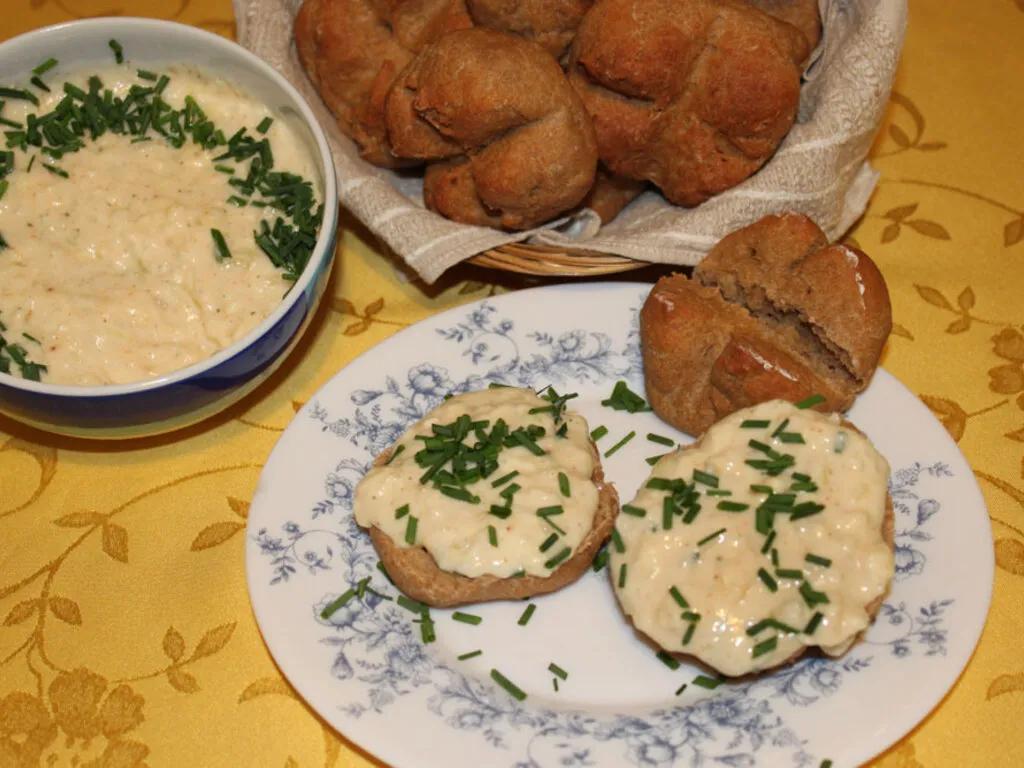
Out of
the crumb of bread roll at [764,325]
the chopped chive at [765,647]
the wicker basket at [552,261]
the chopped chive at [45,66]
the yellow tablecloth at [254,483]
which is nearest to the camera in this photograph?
the chopped chive at [765,647]

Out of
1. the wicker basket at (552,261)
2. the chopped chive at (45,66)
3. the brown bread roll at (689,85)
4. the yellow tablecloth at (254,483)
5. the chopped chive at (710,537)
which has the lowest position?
the yellow tablecloth at (254,483)

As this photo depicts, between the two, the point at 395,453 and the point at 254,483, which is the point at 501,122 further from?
the point at 254,483

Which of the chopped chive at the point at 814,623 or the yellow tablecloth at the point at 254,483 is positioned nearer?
the chopped chive at the point at 814,623

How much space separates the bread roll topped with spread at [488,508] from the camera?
2.59 metres

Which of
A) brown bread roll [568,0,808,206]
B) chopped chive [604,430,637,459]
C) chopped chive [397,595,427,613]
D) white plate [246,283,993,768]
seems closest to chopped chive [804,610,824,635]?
white plate [246,283,993,768]

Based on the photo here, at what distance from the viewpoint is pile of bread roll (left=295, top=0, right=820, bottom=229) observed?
10.0 ft

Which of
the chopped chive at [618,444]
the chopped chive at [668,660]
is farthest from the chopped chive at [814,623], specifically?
the chopped chive at [618,444]

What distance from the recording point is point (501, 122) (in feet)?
10.1

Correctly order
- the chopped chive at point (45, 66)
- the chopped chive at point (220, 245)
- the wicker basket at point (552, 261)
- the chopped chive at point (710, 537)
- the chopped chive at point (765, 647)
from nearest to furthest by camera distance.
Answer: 1. the chopped chive at point (765, 647)
2. the chopped chive at point (710, 537)
3. the chopped chive at point (220, 245)
4. the wicker basket at point (552, 261)
5. the chopped chive at point (45, 66)

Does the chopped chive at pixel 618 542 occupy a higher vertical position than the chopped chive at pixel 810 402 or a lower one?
lower

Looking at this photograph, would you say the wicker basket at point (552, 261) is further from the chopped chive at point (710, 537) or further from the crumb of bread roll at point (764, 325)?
the chopped chive at point (710, 537)

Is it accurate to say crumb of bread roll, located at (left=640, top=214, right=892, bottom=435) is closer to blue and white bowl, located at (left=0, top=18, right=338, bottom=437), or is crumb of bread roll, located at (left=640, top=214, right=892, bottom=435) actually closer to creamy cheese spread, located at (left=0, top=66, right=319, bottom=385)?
blue and white bowl, located at (left=0, top=18, right=338, bottom=437)

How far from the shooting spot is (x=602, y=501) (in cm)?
278

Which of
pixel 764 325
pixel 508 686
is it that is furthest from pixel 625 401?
pixel 508 686
